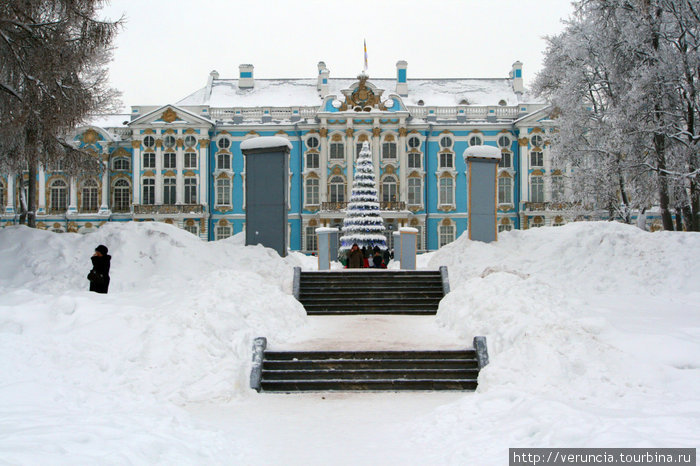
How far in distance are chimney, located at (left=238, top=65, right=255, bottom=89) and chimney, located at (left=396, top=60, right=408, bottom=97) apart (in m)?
12.3

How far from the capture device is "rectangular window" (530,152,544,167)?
158 ft

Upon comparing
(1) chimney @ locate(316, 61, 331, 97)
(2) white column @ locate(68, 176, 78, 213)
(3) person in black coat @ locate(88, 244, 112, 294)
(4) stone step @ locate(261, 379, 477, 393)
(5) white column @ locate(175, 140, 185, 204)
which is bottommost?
(4) stone step @ locate(261, 379, 477, 393)

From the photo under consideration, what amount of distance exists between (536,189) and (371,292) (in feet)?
118

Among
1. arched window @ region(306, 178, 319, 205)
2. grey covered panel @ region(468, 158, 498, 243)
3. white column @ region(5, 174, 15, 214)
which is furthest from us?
arched window @ region(306, 178, 319, 205)

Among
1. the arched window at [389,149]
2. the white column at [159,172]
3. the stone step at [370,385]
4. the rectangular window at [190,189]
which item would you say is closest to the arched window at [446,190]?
the arched window at [389,149]

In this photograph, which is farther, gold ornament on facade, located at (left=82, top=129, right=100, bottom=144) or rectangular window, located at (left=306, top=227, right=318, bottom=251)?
gold ornament on facade, located at (left=82, top=129, right=100, bottom=144)

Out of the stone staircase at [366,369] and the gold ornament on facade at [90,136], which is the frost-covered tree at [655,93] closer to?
the stone staircase at [366,369]

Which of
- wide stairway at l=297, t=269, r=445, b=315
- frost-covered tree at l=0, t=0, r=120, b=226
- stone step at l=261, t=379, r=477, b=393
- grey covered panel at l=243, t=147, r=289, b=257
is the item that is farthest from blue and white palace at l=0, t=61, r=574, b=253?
stone step at l=261, t=379, r=477, b=393

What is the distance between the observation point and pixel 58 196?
158 ft

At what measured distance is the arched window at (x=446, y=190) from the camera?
48.1 metres

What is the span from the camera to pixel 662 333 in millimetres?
9250

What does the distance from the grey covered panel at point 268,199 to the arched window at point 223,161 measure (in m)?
31.4

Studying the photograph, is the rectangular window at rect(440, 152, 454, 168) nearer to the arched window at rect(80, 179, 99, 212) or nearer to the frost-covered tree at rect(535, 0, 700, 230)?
the frost-covered tree at rect(535, 0, 700, 230)

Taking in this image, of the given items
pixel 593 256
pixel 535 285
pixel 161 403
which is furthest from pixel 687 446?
pixel 593 256
